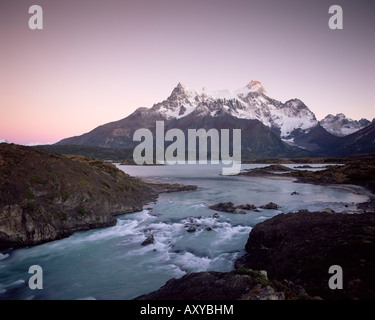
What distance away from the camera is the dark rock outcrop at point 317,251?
16.5 meters

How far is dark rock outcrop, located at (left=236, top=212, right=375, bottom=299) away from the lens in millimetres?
16547

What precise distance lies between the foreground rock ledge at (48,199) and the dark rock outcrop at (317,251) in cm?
2679

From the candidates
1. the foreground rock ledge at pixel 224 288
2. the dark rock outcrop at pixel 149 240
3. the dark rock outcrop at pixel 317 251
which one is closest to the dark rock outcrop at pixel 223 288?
the foreground rock ledge at pixel 224 288

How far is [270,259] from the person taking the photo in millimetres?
23594

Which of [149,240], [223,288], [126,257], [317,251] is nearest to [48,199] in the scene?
[126,257]

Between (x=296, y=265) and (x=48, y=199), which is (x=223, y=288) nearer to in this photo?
(x=296, y=265)

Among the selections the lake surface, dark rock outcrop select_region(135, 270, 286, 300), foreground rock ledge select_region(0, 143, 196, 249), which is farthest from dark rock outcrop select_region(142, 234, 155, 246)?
dark rock outcrop select_region(135, 270, 286, 300)

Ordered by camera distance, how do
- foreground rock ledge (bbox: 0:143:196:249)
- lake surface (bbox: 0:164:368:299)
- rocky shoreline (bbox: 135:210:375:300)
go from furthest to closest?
foreground rock ledge (bbox: 0:143:196:249) → lake surface (bbox: 0:164:368:299) → rocky shoreline (bbox: 135:210:375:300)

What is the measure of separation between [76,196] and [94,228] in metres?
6.59

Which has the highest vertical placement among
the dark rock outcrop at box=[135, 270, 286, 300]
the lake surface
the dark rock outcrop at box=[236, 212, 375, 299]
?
the dark rock outcrop at box=[135, 270, 286, 300]

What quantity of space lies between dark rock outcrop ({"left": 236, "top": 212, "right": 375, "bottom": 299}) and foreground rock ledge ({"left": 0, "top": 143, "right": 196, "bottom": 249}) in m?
26.8

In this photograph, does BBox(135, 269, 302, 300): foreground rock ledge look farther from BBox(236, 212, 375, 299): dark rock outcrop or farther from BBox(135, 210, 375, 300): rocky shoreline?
BBox(236, 212, 375, 299): dark rock outcrop
